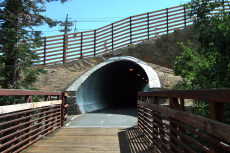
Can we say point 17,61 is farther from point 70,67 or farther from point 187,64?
point 70,67

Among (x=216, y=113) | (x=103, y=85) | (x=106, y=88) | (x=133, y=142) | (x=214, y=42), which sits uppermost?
(x=214, y=42)

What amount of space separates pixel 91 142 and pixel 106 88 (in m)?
14.4

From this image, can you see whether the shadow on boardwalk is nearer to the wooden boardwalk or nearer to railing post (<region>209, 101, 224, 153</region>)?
the wooden boardwalk

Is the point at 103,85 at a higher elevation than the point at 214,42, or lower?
lower

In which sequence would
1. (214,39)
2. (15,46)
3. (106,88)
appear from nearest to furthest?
(214,39)
(15,46)
(106,88)

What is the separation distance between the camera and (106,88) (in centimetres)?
1981

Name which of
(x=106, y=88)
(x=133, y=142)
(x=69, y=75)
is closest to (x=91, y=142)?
(x=133, y=142)

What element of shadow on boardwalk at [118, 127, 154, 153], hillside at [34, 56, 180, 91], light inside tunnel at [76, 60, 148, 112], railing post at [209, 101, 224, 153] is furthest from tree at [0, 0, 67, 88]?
railing post at [209, 101, 224, 153]

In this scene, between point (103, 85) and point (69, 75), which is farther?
point (103, 85)

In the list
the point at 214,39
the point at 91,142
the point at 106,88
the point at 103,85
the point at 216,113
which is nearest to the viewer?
the point at 216,113

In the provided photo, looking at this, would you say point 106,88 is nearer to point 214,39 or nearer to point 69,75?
point 69,75

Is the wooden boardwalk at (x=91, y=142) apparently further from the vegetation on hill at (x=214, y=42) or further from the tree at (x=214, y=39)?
the tree at (x=214, y=39)

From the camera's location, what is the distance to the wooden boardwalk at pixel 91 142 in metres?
4.73

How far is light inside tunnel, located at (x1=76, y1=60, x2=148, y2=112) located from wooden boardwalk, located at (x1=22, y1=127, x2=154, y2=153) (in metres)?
6.54
